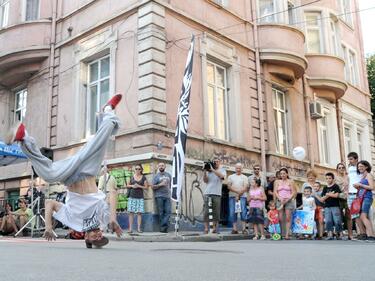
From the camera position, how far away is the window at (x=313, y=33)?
69.5ft

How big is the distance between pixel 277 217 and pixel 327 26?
518 inches

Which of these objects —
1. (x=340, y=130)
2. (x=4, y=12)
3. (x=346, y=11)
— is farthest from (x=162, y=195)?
(x=346, y=11)

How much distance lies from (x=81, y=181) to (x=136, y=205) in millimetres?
5535

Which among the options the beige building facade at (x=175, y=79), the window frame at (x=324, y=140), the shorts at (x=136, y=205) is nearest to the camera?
the shorts at (x=136, y=205)

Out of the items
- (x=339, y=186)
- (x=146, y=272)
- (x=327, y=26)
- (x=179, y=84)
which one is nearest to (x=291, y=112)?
(x=327, y=26)

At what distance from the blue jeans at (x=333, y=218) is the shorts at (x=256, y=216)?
148 centimetres

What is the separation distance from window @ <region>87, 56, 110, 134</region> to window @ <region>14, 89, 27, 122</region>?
385 centimetres

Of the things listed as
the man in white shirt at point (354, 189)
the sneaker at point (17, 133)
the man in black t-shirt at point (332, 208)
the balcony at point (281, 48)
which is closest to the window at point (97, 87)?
the balcony at point (281, 48)

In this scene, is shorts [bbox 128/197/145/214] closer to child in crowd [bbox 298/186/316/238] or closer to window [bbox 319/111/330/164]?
child in crowd [bbox 298/186/316/238]

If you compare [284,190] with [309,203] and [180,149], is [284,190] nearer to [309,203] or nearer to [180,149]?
[309,203]

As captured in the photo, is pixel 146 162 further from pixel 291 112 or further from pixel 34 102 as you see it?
pixel 291 112

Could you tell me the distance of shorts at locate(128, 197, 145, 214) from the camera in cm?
1171

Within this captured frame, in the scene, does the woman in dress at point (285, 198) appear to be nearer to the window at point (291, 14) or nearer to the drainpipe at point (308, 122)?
the drainpipe at point (308, 122)

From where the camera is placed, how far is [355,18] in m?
25.8
